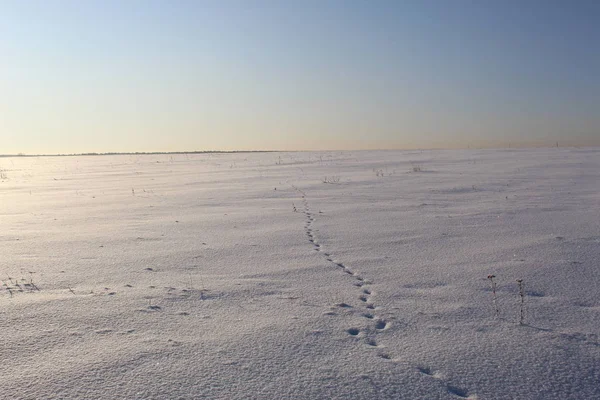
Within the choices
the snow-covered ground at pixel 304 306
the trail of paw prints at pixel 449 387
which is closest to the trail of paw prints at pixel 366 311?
the snow-covered ground at pixel 304 306

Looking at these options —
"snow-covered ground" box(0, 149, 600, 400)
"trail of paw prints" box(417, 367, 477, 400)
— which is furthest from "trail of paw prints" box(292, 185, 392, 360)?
"trail of paw prints" box(417, 367, 477, 400)

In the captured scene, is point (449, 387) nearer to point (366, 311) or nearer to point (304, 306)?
point (366, 311)

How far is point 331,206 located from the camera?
7.65 metres

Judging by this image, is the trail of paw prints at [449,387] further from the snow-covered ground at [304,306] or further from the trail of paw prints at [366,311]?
the trail of paw prints at [366,311]

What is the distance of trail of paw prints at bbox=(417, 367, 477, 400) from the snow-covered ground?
0.01 metres

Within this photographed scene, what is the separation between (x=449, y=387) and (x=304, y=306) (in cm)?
122

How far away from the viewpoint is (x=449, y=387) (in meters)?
2.22

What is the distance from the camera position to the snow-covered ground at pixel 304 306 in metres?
2.28

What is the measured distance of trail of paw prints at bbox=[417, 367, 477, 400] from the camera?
2.15m

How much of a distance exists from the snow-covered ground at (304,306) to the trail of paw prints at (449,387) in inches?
0.4

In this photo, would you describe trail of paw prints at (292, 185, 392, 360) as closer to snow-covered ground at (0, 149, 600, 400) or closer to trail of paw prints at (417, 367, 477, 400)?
snow-covered ground at (0, 149, 600, 400)

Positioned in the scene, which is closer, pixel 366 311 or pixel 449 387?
pixel 449 387

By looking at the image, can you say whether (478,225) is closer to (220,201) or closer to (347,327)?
(347,327)

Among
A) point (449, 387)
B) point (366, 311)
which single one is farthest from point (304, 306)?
point (449, 387)
